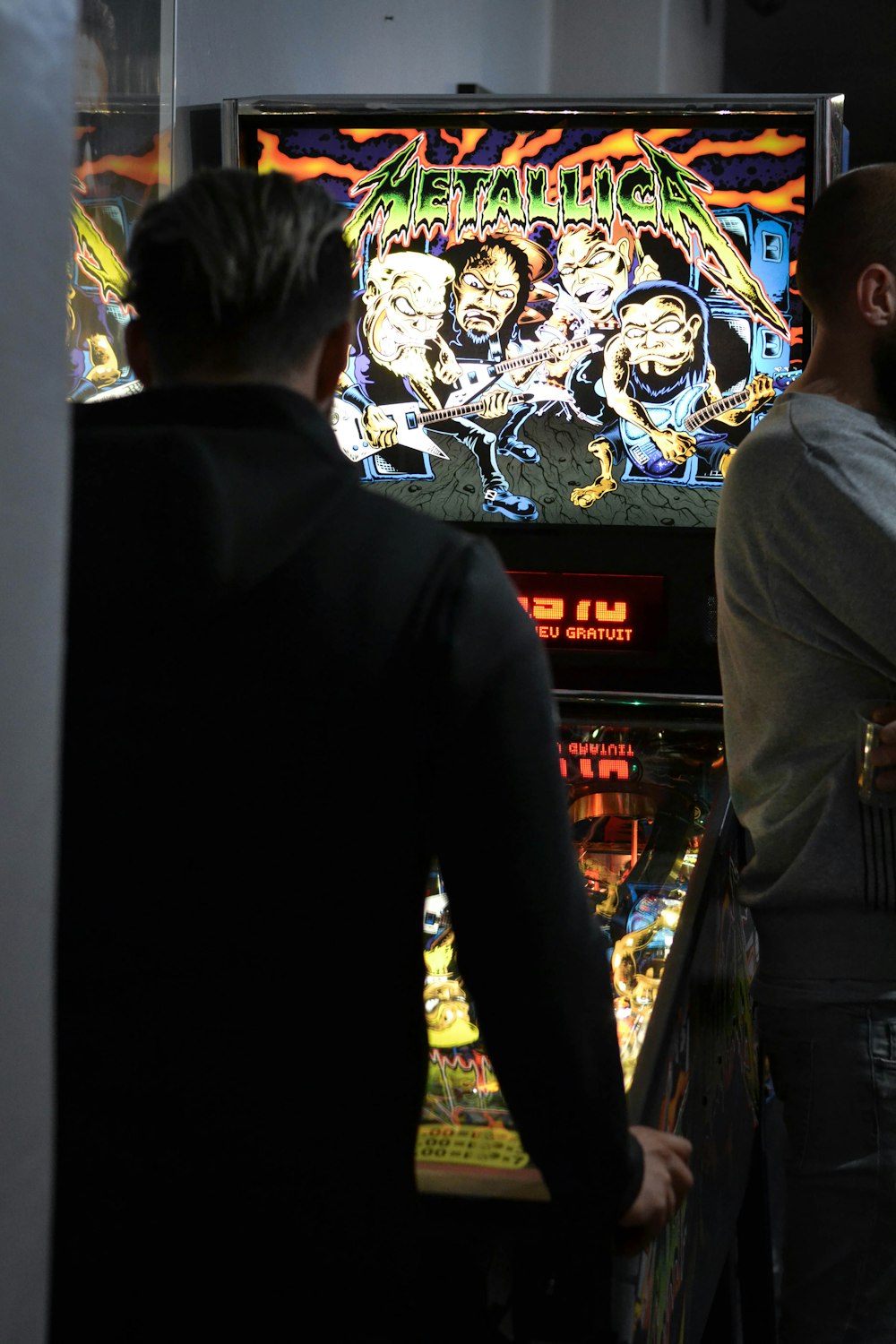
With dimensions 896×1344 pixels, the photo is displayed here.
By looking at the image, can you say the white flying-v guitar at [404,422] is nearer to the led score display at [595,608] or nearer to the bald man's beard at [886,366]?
the led score display at [595,608]

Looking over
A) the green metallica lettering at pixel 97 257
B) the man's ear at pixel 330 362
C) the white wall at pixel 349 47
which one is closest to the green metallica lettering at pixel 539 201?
the white wall at pixel 349 47

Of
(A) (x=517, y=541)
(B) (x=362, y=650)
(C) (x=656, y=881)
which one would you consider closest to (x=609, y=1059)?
(B) (x=362, y=650)

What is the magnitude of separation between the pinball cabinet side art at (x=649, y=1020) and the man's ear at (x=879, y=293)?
0.62m

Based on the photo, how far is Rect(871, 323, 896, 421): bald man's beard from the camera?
1602 millimetres

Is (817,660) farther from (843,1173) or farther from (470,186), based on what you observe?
(470,186)

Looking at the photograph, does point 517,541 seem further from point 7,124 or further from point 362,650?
point 7,124

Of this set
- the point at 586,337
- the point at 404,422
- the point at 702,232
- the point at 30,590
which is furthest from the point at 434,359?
the point at 30,590

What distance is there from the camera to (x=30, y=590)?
26.3 inches

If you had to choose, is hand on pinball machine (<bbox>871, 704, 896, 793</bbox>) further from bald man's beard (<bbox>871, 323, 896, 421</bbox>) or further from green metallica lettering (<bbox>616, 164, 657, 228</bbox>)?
green metallica lettering (<bbox>616, 164, 657, 228</bbox>)

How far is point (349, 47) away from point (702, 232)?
35.2 inches

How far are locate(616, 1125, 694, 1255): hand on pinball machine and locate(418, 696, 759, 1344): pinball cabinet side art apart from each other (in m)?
0.03

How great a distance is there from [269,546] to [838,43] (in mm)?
5652

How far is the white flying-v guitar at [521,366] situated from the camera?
242 cm

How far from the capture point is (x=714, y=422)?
2.42m
